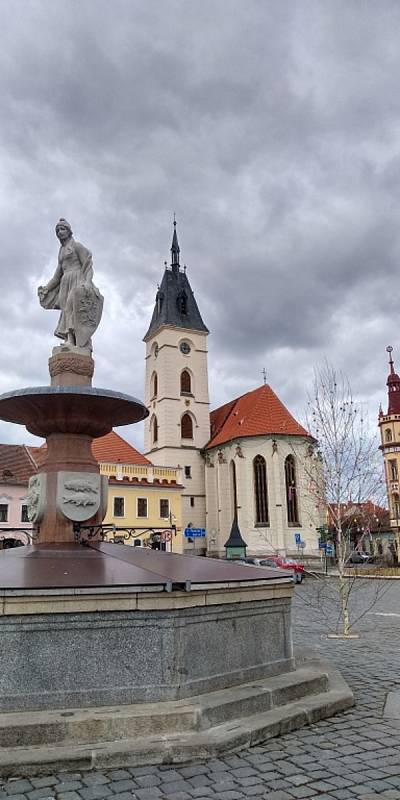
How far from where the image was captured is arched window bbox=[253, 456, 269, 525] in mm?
48656

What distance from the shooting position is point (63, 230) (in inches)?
374

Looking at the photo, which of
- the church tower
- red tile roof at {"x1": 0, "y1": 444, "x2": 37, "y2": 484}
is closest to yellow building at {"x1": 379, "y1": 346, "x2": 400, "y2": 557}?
the church tower

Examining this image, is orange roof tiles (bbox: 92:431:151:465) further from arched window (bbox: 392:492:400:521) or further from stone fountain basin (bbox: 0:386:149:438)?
stone fountain basin (bbox: 0:386:149:438)

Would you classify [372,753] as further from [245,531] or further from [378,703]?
[245,531]

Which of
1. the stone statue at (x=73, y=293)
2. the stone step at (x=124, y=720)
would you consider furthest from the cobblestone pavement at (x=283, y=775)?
the stone statue at (x=73, y=293)

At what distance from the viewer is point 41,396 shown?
25.0 ft

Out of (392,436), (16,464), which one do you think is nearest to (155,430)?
(16,464)

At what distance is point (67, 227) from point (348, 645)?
8351 mm

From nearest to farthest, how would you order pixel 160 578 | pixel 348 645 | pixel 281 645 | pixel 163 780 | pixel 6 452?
pixel 163 780 < pixel 160 578 < pixel 281 645 < pixel 348 645 < pixel 6 452

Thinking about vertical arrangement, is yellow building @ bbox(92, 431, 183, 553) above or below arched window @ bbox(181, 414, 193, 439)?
below

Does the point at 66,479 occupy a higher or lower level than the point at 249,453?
lower

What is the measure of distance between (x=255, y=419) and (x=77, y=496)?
44.4 m

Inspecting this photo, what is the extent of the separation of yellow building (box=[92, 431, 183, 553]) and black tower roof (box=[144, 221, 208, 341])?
672 inches

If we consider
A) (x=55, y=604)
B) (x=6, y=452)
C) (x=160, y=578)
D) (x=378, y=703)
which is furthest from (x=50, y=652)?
(x=6, y=452)
